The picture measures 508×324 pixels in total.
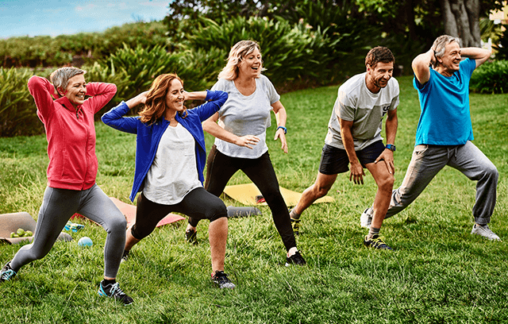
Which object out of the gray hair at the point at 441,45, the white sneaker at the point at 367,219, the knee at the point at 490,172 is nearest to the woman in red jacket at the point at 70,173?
the white sneaker at the point at 367,219

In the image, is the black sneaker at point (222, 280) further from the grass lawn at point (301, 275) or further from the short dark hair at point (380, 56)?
the short dark hair at point (380, 56)

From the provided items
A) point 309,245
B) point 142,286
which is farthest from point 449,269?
point 142,286

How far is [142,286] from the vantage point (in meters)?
4.21

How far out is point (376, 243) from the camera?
4.98 meters

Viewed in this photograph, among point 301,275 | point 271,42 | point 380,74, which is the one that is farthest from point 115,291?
point 271,42

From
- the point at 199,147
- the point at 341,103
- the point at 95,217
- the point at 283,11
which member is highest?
the point at 283,11

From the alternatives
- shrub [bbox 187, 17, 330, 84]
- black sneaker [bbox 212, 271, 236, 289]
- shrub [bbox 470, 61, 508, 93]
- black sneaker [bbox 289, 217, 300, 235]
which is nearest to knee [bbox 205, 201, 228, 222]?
black sneaker [bbox 212, 271, 236, 289]

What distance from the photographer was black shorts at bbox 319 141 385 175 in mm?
5055

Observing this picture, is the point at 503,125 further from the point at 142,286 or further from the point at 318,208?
the point at 142,286

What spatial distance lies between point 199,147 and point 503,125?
10105mm

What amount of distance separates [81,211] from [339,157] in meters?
2.56

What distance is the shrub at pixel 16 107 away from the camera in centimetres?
1178

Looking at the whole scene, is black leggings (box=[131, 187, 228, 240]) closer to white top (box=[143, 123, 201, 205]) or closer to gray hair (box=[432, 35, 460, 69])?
white top (box=[143, 123, 201, 205])

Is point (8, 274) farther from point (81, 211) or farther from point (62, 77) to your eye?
point (62, 77)
